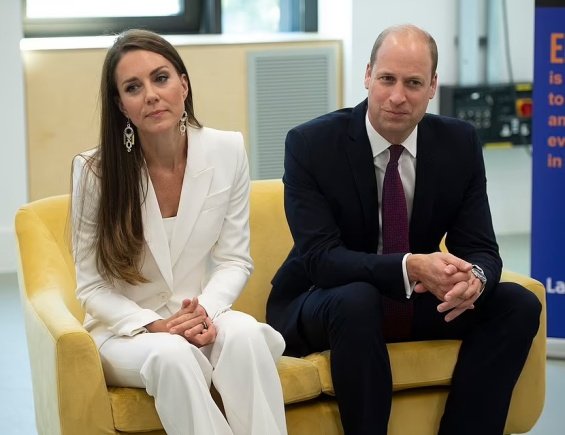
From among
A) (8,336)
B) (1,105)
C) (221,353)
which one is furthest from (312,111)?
(221,353)

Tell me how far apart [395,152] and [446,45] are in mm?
3184

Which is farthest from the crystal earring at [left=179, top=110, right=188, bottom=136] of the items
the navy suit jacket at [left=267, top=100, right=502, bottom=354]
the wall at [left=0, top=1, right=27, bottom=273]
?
the wall at [left=0, top=1, right=27, bottom=273]

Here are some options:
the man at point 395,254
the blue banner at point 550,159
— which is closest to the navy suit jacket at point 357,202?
the man at point 395,254

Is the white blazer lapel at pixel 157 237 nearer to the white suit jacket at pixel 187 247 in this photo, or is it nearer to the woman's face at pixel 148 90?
the white suit jacket at pixel 187 247

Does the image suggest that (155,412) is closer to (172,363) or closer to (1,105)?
(172,363)

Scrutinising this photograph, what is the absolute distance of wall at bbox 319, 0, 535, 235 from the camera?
5.91 meters

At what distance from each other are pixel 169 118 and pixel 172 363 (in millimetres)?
642

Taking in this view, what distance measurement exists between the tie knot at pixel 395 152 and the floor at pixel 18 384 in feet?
3.35

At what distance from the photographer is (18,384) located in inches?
157

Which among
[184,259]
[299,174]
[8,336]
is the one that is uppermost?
[299,174]

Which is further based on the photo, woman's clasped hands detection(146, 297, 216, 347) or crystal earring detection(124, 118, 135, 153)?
crystal earring detection(124, 118, 135, 153)

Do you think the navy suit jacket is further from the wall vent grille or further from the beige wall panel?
the wall vent grille

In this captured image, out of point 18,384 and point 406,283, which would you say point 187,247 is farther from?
point 18,384

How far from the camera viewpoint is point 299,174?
2.97 metres
